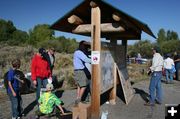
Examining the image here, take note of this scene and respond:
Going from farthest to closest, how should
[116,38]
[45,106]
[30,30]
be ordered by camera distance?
[30,30] → [116,38] → [45,106]

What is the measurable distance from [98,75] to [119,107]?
2.05m

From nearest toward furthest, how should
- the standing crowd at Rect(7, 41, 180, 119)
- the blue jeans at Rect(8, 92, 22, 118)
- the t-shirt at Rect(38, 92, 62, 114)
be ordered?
1. the t-shirt at Rect(38, 92, 62, 114)
2. the standing crowd at Rect(7, 41, 180, 119)
3. the blue jeans at Rect(8, 92, 22, 118)

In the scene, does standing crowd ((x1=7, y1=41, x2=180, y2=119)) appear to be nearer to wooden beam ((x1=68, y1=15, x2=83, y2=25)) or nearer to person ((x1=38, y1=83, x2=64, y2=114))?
person ((x1=38, y1=83, x2=64, y2=114))

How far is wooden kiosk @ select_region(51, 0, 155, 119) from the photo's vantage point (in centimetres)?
785

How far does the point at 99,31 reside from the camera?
7.87 metres

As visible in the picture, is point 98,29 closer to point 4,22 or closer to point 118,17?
point 118,17

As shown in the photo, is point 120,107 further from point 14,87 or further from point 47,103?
point 14,87

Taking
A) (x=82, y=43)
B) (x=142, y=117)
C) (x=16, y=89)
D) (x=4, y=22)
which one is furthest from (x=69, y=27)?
(x=4, y=22)

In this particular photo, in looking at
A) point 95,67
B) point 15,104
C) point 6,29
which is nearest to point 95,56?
point 95,67

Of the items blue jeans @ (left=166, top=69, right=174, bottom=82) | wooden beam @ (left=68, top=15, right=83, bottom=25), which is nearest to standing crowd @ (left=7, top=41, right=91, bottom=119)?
wooden beam @ (left=68, top=15, right=83, bottom=25)

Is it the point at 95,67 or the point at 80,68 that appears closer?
the point at 95,67

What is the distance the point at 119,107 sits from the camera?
31.3 feet

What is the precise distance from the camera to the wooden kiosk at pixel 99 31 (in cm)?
785

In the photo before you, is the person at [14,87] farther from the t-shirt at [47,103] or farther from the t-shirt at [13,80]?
the t-shirt at [47,103]
